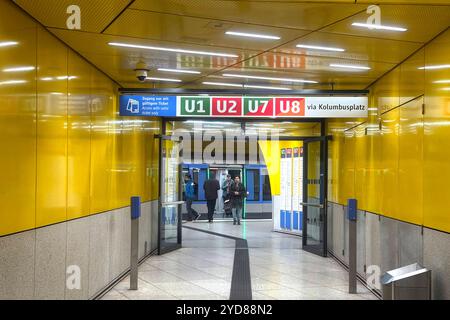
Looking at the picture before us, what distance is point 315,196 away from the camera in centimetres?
1100

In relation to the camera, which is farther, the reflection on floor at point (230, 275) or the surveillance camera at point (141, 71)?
the reflection on floor at point (230, 275)

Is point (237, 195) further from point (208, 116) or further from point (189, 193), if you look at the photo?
point (208, 116)

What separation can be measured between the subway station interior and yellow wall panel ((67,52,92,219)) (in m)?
0.03

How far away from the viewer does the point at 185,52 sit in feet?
18.7

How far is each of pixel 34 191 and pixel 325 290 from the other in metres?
4.16

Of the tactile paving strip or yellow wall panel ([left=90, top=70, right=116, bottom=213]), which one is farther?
the tactile paving strip

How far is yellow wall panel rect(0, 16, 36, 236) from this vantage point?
3840 millimetres

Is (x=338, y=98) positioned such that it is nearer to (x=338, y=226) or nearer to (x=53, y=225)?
(x=338, y=226)

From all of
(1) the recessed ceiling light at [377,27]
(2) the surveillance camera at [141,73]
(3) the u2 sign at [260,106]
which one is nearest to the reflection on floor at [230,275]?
(3) the u2 sign at [260,106]

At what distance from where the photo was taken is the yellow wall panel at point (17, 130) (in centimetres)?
384

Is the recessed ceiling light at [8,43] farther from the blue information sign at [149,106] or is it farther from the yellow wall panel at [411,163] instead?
the yellow wall panel at [411,163]

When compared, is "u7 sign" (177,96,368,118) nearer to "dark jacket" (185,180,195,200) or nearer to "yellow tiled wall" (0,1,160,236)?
"yellow tiled wall" (0,1,160,236)

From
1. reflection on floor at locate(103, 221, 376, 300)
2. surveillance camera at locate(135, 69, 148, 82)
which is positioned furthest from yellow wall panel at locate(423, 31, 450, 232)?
surveillance camera at locate(135, 69, 148, 82)

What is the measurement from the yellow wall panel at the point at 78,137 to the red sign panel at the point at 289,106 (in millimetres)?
2433
